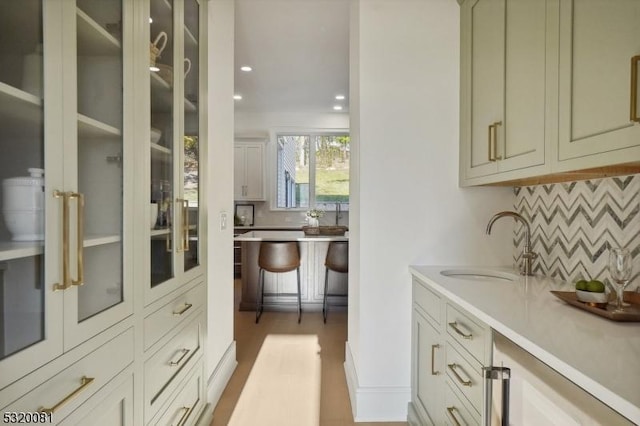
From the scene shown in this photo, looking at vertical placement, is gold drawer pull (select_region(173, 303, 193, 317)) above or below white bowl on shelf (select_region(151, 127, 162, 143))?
below

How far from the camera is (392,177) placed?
2051 millimetres

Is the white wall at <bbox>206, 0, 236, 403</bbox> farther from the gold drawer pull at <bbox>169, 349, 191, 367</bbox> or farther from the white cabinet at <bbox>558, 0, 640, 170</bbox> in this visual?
the white cabinet at <bbox>558, 0, 640, 170</bbox>

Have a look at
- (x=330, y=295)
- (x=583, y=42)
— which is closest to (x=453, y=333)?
(x=583, y=42)

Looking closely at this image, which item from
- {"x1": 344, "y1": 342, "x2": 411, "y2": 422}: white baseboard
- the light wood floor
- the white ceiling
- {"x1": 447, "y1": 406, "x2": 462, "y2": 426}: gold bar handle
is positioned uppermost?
the white ceiling

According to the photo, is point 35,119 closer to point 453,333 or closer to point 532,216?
point 453,333

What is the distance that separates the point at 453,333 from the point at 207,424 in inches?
55.7

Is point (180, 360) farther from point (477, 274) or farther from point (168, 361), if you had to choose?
Answer: point (477, 274)

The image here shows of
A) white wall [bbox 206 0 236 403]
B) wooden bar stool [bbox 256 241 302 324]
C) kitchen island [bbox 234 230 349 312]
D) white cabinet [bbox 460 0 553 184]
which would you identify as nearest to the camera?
white cabinet [bbox 460 0 553 184]

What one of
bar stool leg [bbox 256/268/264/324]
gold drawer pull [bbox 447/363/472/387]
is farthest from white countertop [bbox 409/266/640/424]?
bar stool leg [bbox 256/268/264/324]

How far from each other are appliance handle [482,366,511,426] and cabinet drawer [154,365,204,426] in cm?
120

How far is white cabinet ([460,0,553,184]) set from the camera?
1369 millimetres

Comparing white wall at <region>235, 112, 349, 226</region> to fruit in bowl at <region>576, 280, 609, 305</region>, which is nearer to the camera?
fruit in bowl at <region>576, 280, 609, 305</region>

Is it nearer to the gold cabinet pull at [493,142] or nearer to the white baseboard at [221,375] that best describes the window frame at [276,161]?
the white baseboard at [221,375]

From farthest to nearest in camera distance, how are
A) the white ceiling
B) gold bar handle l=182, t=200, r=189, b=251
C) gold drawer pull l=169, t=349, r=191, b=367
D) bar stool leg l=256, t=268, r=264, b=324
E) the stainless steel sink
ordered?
bar stool leg l=256, t=268, r=264, b=324
the white ceiling
the stainless steel sink
gold bar handle l=182, t=200, r=189, b=251
gold drawer pull l=169, t=349, r=191, b=367
